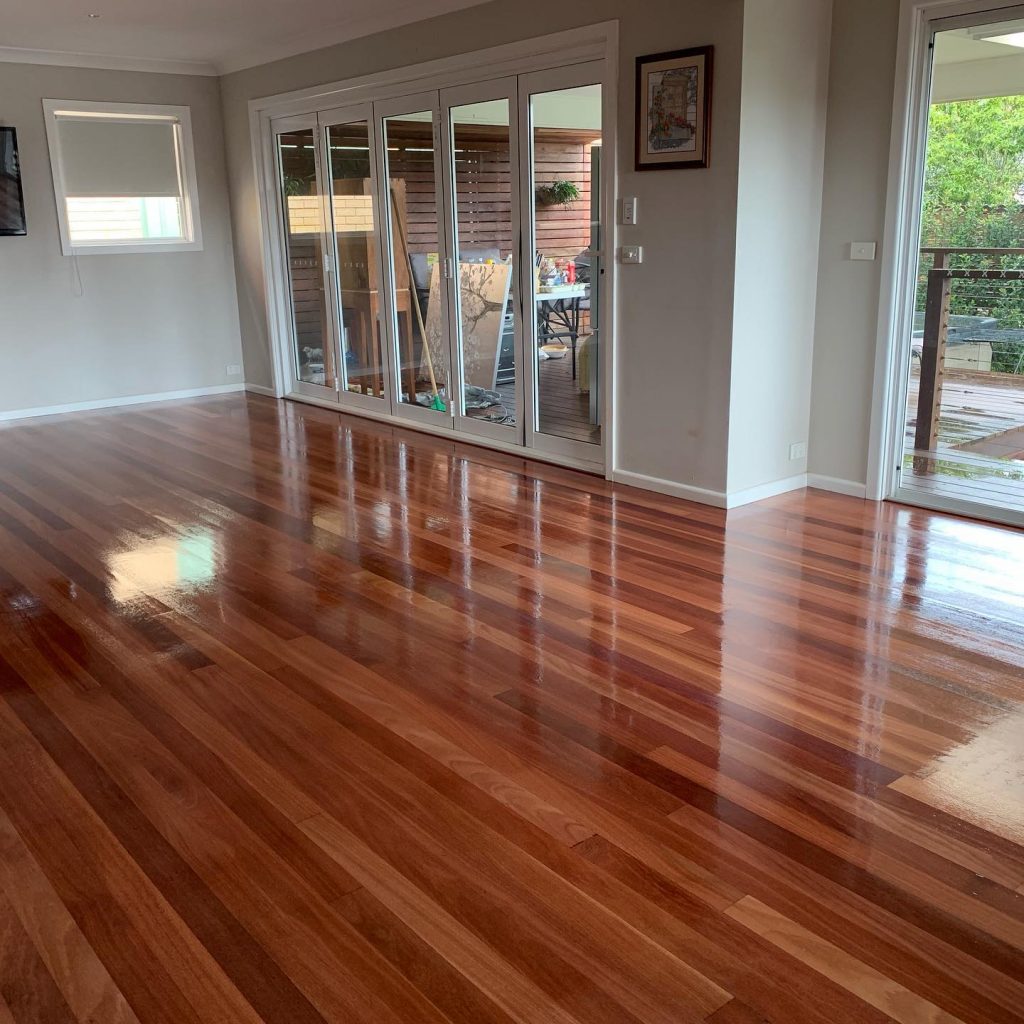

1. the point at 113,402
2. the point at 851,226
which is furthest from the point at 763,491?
the point at 113,402

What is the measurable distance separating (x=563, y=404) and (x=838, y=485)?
5.34ft

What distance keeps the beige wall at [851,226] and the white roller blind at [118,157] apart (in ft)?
18.4

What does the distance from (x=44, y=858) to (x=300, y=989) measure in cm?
80

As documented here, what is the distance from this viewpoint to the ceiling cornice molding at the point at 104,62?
24.0 ft

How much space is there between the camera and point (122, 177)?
26.3 feet

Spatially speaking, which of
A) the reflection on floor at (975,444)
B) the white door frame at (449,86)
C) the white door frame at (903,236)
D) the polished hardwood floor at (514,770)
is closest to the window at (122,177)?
the white door frame at (449,86)

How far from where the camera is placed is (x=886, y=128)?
15.5 ft

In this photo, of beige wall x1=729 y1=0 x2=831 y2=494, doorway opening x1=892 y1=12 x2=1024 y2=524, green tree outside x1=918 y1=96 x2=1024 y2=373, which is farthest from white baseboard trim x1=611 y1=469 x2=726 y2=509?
green tree outside x1=918 y1=96 x2=1024 y2=373

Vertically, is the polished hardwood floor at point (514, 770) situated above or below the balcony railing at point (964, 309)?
below

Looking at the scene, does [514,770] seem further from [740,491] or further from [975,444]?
[975,444]

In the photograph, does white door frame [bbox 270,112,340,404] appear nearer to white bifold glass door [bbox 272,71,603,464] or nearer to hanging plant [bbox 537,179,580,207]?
white bifold glass door [bbox 272,71,603,464]

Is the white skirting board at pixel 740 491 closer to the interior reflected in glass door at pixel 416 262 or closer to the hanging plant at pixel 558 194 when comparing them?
the hanging plant at pixel 558 194

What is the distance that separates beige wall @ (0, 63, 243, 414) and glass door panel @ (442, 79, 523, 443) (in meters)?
3.07

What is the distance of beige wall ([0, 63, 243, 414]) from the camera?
760cm
